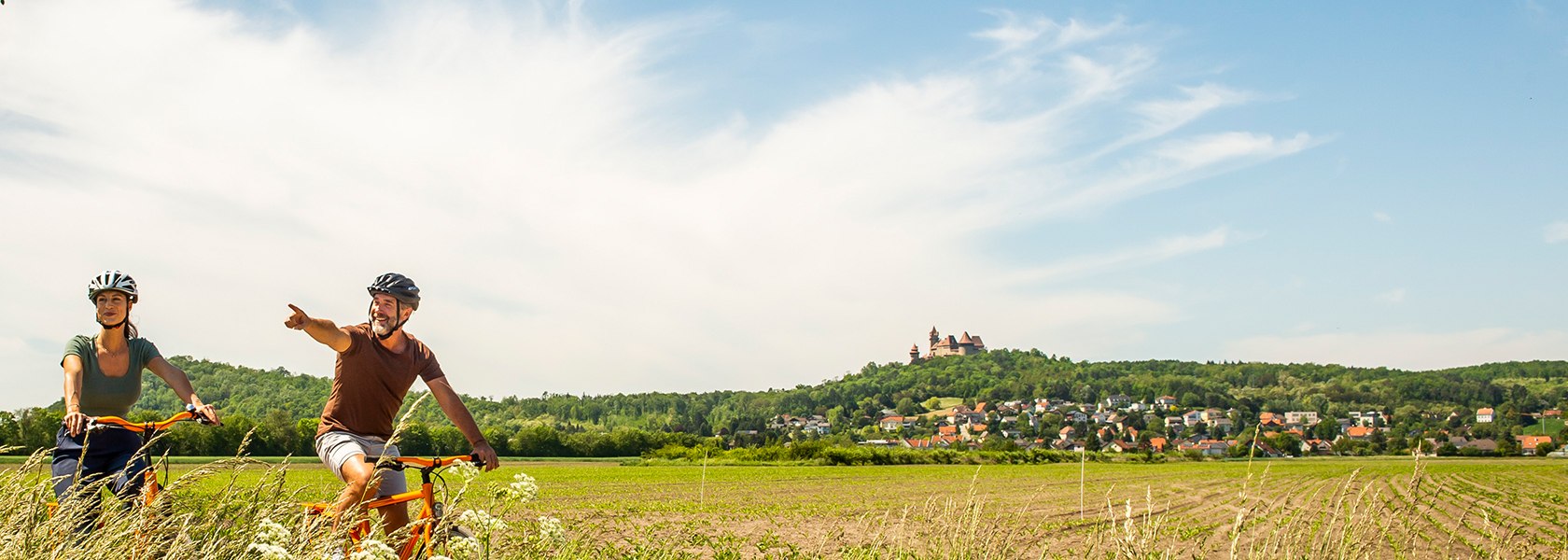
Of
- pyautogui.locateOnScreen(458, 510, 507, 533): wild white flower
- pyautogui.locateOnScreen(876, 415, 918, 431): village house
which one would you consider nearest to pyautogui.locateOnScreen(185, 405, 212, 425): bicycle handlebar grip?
pyautogui.locateOnScreen(458, 510, 507, 533): wild white flower

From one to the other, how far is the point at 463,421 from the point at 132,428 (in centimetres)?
175

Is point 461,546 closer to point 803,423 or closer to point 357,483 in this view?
point 357,483

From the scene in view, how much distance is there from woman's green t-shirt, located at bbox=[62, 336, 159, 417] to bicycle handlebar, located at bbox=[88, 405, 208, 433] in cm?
32

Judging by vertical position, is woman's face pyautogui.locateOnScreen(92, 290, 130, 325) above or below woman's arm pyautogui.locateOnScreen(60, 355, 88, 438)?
above

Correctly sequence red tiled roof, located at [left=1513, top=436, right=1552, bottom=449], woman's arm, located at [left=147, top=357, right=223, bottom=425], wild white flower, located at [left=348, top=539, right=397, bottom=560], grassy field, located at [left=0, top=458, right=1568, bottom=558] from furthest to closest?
red tiled roof, located at [left=1513, top=436, right=1552, bottom=449] < woman's arm, located at [left=147, top=357, right=223, bottom=425] < grassy field, located at [left=0, top=458, right=1568, bottom=558] < wild white flower, located at [left=348, top=539, right=397, bottom=560]

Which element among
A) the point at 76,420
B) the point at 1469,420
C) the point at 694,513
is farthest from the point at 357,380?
the point at 1469,420

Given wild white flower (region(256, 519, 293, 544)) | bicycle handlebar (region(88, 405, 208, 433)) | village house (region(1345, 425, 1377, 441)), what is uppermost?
bicycle handlebar (region(88, 405, 208, 433))

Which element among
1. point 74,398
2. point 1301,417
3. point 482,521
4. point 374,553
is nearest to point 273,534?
point 374,553

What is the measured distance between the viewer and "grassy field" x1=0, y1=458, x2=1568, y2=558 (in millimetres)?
3906

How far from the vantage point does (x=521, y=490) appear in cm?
371

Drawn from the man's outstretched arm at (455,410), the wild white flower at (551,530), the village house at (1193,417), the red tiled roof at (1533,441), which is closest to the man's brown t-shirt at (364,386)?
the man's outstretched arm at (455,410)

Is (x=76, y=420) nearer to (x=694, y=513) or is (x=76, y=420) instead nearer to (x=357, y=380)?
(x=357, y=380)

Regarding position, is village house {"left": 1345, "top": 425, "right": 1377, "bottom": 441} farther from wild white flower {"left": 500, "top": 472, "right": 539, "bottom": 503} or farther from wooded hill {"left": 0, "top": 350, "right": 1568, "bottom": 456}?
wild white flower {"left": 500, "top": 472, "right": 539, "bottom": 503}

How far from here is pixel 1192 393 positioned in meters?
170
